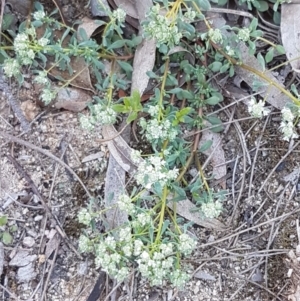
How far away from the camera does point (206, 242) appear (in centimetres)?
235

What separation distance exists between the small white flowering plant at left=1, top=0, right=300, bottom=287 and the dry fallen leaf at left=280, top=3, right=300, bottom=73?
0.07m

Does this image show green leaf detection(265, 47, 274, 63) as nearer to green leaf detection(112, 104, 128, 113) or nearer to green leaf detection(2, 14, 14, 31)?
green leaf detection(112, 104, 128, 113)

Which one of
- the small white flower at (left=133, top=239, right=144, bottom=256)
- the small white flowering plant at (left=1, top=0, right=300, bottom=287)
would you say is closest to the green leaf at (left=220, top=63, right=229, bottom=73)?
the small white flowering plant at (left=1, top=0, right=300, bottom=287)

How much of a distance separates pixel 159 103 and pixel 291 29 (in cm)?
60

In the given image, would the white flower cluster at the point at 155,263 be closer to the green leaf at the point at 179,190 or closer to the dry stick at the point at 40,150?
the green leaf at the point at 179,190

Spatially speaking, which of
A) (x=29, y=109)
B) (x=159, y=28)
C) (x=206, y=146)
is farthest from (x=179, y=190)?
(x=29, y=109)

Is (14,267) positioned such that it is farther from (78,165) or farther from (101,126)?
(101,126)

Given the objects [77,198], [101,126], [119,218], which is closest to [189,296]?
[119,218]

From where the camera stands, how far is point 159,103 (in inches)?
83.4

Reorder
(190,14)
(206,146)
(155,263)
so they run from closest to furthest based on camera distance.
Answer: (155,263)
(190,14)
(206,146)

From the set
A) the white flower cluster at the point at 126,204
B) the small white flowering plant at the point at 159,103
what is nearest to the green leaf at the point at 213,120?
the small white flowering plant at the point at 159,103

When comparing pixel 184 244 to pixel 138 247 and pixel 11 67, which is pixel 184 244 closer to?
pixel 138 247

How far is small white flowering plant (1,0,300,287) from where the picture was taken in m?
2.00

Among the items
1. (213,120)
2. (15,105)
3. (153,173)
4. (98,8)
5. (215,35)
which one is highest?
(98,8)
